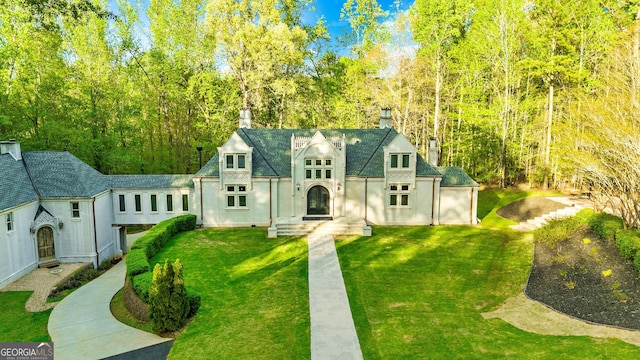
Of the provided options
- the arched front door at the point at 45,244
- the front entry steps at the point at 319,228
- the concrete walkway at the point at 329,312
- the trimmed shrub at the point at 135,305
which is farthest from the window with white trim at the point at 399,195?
the arched front door at the point at 45,244

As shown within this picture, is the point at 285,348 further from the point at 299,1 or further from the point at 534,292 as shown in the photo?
the point at 299,1

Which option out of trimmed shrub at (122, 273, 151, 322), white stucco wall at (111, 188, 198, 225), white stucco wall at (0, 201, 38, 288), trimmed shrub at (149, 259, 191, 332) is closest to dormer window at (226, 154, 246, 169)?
white stucco wall at (111, 188, 198, 225)

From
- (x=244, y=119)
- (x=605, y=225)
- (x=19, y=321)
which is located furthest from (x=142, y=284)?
(x=605, y=225)

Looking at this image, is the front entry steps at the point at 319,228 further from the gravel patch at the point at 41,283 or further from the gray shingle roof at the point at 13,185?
the gray shingle roof at the point at 13,185

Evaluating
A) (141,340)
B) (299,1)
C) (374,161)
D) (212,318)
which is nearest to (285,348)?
(212,318)

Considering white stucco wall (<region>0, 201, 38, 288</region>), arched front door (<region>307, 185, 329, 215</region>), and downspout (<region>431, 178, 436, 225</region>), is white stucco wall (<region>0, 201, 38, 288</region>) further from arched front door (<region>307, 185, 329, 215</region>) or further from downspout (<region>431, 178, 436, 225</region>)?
downspout (<region>431, 178, 436, 225</region>)

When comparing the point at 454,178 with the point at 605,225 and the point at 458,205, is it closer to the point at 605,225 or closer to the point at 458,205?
the point at 458,205
